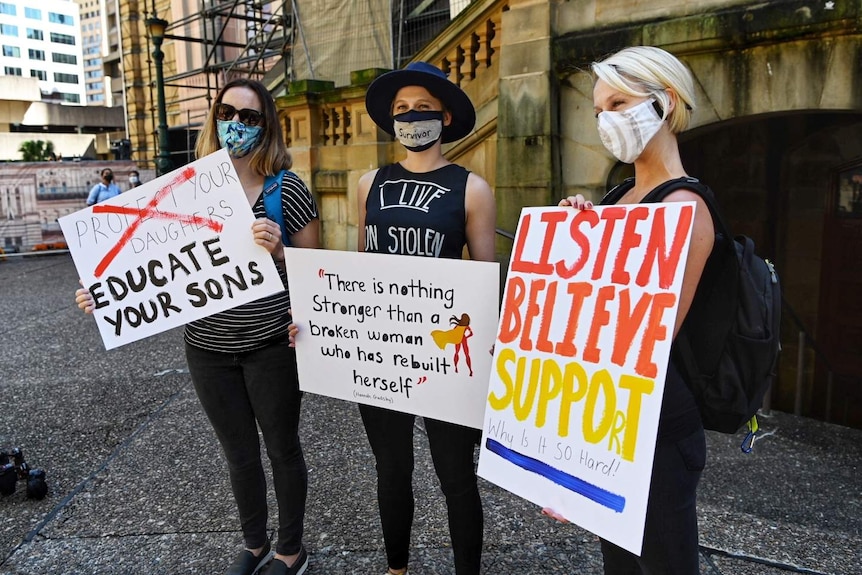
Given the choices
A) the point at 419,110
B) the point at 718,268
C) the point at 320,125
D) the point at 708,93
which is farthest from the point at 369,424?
the point at 320,125

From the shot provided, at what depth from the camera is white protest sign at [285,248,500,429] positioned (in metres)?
2.24

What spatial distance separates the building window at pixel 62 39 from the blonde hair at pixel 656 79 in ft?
466

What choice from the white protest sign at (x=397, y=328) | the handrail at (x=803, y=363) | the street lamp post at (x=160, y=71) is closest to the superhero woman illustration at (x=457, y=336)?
the white protest sign at (x=397, y=328)

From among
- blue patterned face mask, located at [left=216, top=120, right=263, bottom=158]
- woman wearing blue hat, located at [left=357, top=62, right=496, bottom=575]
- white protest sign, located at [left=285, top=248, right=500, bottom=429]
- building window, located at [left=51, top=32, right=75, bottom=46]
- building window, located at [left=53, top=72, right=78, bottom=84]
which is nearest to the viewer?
white protest sign, located at [left=285, top=248, right=500, bottom=429]

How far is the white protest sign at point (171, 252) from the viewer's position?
2.56m

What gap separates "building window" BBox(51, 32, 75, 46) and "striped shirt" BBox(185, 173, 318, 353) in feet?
462

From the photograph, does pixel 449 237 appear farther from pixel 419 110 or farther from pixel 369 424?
pixel 369 424

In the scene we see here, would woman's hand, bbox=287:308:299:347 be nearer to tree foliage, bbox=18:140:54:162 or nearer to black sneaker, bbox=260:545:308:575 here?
black sneaker, bbox=260:545:308:575

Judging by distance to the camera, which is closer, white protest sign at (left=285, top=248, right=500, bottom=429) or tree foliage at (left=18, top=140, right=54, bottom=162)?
white protest sign at (left=285, top=248, right=500, bottom=429)

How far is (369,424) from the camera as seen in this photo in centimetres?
257

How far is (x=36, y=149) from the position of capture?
148ft

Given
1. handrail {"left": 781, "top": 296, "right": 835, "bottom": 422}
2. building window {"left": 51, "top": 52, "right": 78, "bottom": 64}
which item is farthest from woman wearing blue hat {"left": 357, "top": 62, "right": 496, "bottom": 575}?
building window {"left": 51, "top": 52, "right": 78, "bottom": 64}

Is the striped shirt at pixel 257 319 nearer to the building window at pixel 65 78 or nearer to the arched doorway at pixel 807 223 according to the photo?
the arched doorway at pixel 807 223

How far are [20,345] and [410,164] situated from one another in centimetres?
646
